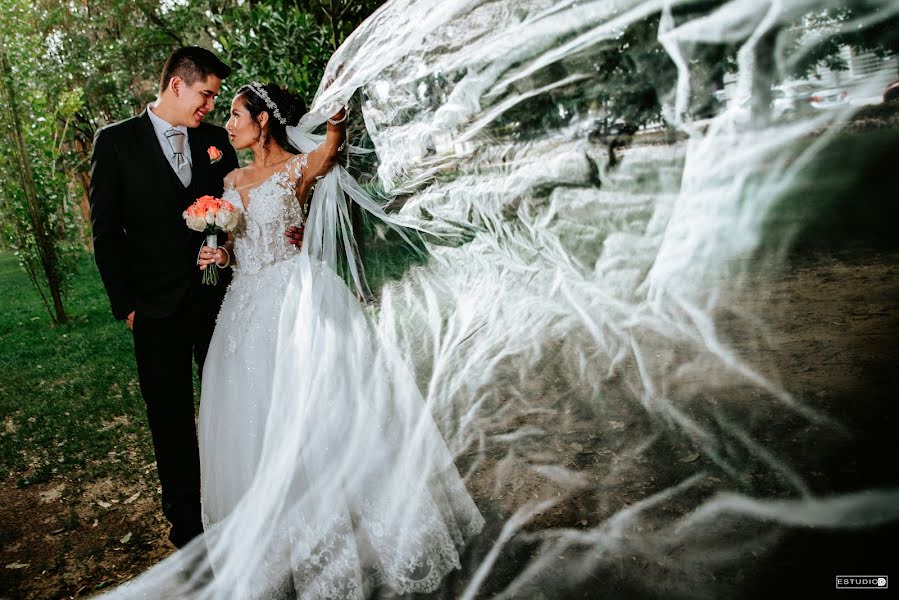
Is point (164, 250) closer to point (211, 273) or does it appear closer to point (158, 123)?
point (211, 273)

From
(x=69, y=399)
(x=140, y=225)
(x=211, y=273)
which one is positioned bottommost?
(x=69, y=399)

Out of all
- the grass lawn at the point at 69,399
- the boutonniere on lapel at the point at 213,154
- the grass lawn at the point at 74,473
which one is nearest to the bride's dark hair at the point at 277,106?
the boutonniere on lapel at the point at 213,154

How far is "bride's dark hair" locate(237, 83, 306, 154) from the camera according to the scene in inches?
117

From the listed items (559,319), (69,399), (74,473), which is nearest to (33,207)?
(69,399)

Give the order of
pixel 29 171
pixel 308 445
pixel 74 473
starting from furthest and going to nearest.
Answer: pixel 29 171, pixel 74 473, pixel 308 445

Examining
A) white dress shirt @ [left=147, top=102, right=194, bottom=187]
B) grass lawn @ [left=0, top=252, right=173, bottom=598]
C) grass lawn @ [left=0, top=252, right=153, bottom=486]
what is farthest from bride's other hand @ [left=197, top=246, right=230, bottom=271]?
grass lawn @ [left=0, top=252, right=153, bottom=486]

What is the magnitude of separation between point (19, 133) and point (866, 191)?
10804 mm

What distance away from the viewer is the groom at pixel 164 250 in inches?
109

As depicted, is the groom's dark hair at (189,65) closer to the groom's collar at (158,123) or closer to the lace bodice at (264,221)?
the groom's collar at (158,123)

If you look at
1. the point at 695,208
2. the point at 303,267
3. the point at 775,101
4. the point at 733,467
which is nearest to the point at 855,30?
the point at 775,101

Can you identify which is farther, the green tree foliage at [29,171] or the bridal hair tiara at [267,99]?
the green tree foliage at [29,171]

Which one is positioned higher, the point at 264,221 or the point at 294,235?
the point at 264,221

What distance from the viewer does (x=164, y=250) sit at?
2.86 meters

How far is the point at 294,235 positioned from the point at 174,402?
3.26ft
